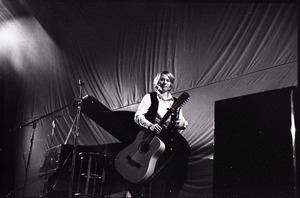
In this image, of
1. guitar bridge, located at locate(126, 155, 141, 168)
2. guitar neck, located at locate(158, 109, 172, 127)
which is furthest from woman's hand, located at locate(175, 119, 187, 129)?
guitar bridge, located at locate(126, 155, 141, 168)

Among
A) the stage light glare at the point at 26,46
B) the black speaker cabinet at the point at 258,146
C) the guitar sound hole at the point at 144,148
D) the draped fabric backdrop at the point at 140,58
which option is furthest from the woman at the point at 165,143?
the stage light glare at the point at 26,46

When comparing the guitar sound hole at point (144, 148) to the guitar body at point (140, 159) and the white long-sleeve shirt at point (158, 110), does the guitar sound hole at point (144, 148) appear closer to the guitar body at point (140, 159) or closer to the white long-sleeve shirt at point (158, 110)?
the guitar body at point (140, 159)

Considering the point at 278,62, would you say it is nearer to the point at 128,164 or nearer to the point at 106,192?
the point at 128,164

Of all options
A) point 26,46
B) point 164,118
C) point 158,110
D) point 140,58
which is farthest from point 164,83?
point 26,46

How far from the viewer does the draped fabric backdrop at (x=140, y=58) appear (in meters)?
4.24

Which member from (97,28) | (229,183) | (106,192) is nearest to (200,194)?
(106,192)

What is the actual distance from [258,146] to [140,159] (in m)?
1.94

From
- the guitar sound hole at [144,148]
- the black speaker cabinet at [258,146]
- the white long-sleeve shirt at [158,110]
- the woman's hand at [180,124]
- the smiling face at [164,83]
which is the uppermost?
the smiling face at [164,83]

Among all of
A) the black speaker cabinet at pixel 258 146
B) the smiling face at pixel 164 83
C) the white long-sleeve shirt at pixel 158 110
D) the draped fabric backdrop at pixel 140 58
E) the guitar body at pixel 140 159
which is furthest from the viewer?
the draped fabric backdrop at pixel 140 58

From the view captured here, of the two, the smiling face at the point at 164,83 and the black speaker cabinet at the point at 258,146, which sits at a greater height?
the smiling face at the point at 164,83

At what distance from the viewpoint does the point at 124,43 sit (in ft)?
19.2

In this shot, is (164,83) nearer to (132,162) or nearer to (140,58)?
(132,162)

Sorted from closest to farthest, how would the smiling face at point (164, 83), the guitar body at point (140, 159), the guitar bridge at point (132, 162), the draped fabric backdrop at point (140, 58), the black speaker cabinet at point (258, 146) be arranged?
the black speaker cabinet at point (258, 146), the guitar body at point (140, 159), the guitar bridge at point (132, 162), the smiling face at point (164, 83), the draped fabric backdrop at point (140, 58)

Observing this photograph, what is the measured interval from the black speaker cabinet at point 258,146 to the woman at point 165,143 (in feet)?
5.35
